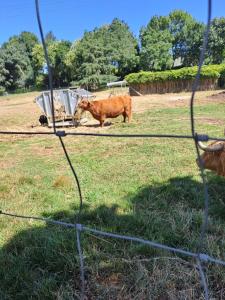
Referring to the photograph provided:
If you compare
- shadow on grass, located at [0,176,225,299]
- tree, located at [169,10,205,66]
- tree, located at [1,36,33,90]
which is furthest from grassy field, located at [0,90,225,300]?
tree, located at [1,36,33,90]

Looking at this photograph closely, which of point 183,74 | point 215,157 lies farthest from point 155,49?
point 215,157

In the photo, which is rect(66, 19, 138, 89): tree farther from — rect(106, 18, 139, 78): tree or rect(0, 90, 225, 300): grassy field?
rect(0, 90, 225, 300): grassy field

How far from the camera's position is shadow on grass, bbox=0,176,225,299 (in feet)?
8.98

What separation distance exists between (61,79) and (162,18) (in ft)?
53.6

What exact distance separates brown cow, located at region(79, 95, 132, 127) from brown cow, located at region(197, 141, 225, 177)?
7.98m

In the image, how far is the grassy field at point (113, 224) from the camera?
269 cm

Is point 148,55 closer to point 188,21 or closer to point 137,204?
point 188,21

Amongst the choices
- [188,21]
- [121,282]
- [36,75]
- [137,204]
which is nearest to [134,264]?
[121,282]

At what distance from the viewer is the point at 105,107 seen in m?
12.3

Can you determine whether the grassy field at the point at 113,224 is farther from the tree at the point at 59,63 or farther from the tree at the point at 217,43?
the tree at the point at 59,63

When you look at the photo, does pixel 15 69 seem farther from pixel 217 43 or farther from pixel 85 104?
pixel 85 104

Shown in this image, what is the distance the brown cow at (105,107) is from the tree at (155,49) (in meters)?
34.5

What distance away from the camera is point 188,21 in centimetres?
5131

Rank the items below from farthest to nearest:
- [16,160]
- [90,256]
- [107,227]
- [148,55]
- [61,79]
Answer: [61,79] < [148,55] < [16,160] < [107,227] < [90,256]
